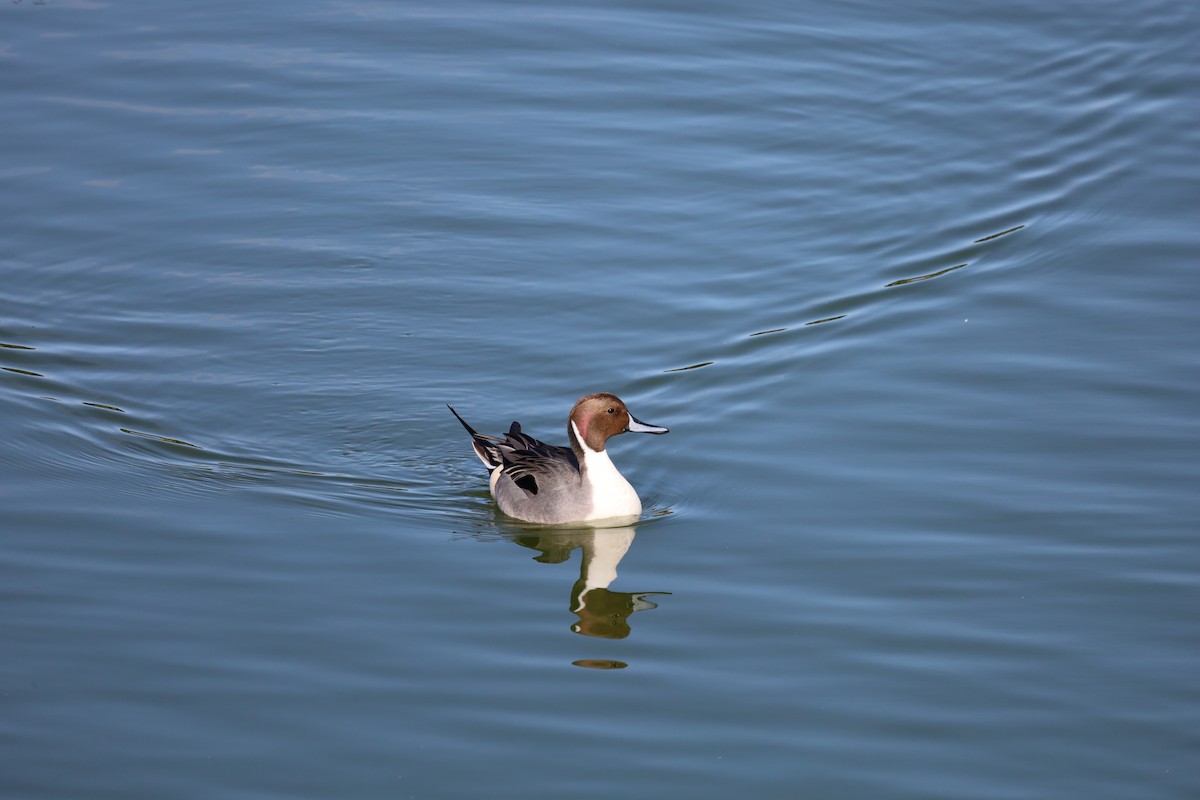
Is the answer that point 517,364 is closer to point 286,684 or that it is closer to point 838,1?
point 286,684

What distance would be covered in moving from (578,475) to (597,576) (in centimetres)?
99

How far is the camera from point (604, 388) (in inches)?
449

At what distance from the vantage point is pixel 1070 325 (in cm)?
1222

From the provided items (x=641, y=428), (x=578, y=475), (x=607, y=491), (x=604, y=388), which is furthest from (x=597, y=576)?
(x=604, y=388)

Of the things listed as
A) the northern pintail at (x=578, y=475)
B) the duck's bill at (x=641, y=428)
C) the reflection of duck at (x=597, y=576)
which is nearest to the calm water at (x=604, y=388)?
the reflection of duck at (x=597, y=576)

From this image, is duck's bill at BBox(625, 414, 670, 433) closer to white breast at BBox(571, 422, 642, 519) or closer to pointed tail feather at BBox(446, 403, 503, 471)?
white breast at BBox(571, 422, 642, 519)

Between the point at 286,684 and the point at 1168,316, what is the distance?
316 inches

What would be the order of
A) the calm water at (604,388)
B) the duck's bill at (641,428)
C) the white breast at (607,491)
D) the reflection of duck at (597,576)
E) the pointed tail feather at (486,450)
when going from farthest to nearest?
the pointed tail feather at (486,450) → the duck's bill at (641,428) → the white breast at (607,491) → the reflection of duck at (597,576) → the calm water at (604,388)

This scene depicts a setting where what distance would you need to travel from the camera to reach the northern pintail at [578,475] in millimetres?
9914

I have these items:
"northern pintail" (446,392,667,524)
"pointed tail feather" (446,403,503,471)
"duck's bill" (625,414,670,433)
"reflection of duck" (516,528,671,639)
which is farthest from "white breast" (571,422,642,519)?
"pointed tail feather" (446,403,503,471)

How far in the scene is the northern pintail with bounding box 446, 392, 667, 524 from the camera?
991 cm

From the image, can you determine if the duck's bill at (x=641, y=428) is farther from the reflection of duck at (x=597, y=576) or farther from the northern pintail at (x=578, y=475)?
the reflection of duck at (x=597, y=576)

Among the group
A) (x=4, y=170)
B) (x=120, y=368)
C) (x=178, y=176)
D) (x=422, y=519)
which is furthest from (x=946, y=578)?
(x=4, y=170)

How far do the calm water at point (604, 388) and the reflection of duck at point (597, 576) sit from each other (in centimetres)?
3
